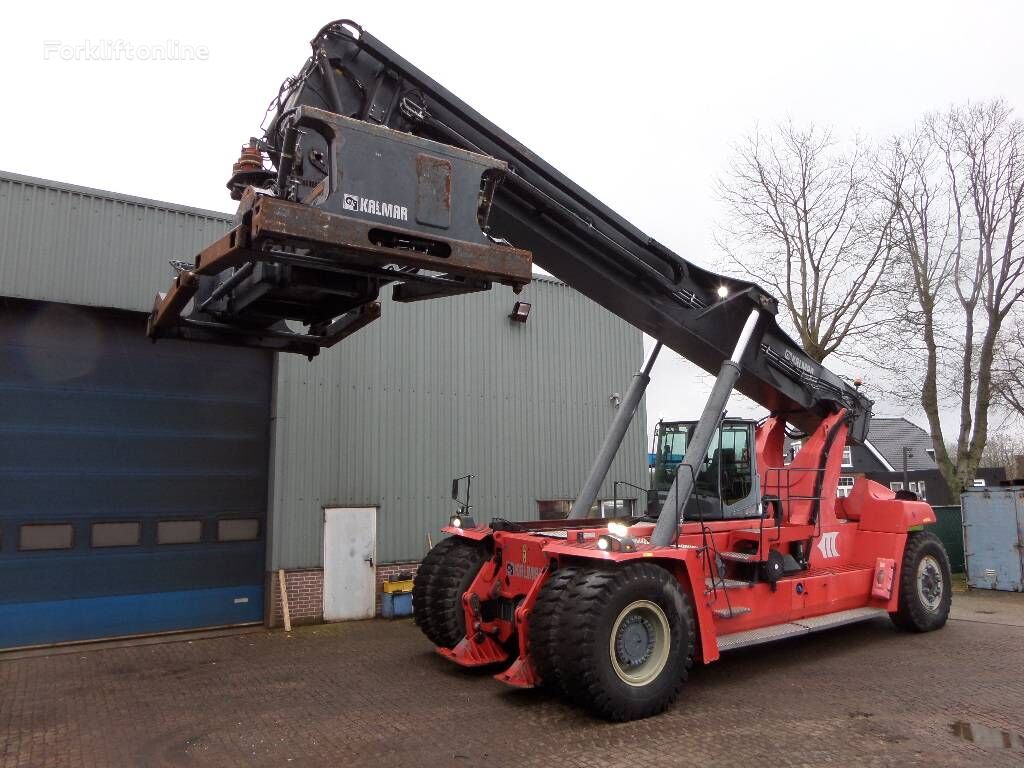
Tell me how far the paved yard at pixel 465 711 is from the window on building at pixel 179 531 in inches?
64.5

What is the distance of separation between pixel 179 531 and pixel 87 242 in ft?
13.8

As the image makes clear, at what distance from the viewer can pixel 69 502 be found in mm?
9992

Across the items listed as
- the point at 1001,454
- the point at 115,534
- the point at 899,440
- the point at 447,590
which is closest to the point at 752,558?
→ the point at 447,590

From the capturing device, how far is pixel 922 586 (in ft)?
32.8

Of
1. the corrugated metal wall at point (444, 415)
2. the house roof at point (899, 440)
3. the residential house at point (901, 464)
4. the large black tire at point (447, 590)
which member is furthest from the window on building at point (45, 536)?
the house roof at point (899, 440)

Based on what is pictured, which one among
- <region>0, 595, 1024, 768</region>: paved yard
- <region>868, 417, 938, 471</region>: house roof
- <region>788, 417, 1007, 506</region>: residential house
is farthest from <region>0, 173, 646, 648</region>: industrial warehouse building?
<region>868, 417, 938, 471</region>: house roof

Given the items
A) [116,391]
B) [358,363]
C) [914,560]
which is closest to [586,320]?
[358,363]

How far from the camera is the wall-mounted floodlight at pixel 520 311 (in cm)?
1345

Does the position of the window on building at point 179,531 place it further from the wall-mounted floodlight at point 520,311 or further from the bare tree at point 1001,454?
the bare tree at point 1001,454

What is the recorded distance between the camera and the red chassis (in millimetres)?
6984

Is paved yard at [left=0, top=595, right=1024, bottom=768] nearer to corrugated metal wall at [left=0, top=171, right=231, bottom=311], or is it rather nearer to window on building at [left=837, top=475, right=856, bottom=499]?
window on building at [left=837, top=475, right=856, bottom=499]

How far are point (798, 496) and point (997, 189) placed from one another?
12.7 metres

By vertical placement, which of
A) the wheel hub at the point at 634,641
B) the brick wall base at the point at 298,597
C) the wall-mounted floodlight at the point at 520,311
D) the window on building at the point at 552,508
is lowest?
the brick wall base at the point at 298,597

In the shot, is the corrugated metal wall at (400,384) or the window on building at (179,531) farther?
the window on building at (179,531)
